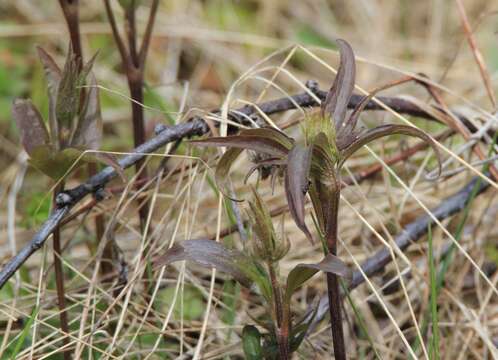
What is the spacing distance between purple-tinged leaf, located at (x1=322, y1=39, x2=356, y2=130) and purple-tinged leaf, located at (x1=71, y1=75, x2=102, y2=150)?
363mm

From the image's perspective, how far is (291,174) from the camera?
87 centimetres

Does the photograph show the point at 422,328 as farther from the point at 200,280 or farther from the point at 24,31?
the point at 24,31

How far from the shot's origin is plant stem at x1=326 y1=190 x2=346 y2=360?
0.97 m


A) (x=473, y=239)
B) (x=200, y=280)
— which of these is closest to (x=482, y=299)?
(x=473, y=239)

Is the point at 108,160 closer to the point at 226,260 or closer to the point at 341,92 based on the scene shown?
the point at 226,260

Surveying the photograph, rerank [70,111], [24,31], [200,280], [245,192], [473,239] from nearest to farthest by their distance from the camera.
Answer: [70,111]
[200,280]
[473,239]
[245,192]
[24,31]

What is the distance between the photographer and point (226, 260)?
1.02 m

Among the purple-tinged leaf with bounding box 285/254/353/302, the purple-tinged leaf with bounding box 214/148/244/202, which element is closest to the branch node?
the purple-tinged leaf with bounding box 214/148/244/202

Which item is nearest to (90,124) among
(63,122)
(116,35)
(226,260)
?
(63,122)

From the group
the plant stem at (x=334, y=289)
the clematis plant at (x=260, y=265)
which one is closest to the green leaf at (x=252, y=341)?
the clematis plant at (x=260, y=265)

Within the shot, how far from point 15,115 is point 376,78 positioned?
1846 mm

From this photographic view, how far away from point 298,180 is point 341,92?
0.19 meters

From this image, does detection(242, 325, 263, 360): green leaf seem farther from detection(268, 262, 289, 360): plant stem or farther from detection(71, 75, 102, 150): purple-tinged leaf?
detection(71, 75, 102, 150): purple-tinged leaf

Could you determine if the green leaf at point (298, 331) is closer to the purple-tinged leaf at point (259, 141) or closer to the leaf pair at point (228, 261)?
the leaf pair at point (228, 261)
